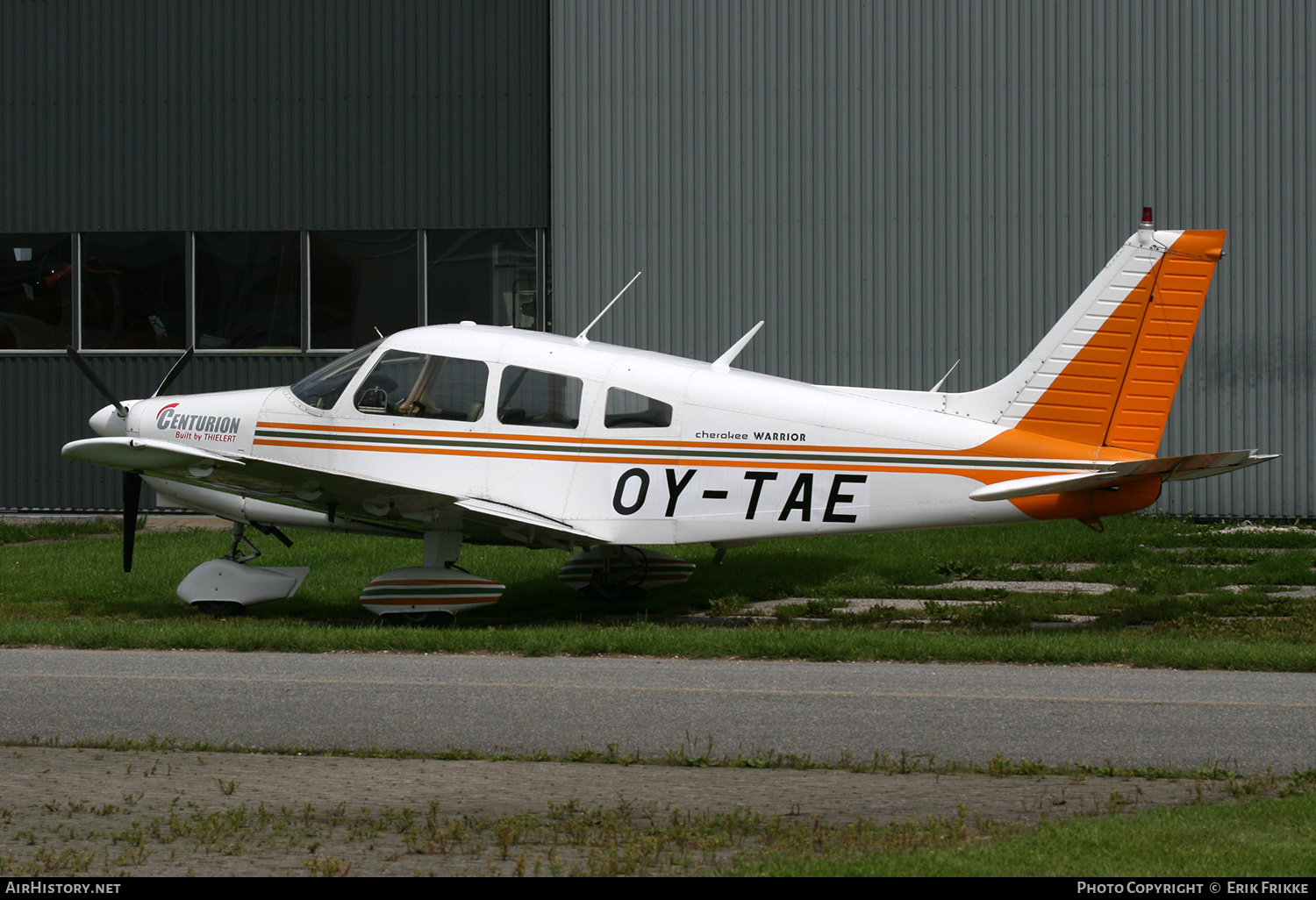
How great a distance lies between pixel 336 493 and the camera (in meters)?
10.7

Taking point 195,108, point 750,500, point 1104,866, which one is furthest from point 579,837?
point 195,108

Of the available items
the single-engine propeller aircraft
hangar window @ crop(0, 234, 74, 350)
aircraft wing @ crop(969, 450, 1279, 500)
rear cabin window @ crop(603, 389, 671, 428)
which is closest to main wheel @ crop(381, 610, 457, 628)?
the single-engine propeller aircraft

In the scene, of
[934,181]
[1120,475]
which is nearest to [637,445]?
[1120,475]

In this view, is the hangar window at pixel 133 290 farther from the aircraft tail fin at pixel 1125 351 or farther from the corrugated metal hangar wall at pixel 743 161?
the aircraft tail fin at pixel 1125 351

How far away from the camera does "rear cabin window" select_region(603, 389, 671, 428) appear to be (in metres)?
11.0

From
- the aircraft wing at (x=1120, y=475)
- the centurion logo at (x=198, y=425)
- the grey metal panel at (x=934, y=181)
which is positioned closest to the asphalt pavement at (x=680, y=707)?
the aircraft wing at (x=1120, y=475)

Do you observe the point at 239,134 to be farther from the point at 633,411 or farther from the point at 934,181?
the point at 633,411

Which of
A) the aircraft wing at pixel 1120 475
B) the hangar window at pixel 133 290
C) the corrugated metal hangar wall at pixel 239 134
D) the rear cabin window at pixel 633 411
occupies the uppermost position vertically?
the corrugated metal hangar wall at pixel 239 134

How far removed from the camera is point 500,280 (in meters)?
19.8

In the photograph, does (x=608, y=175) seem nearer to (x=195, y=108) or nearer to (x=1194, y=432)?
(x=195, y=108)

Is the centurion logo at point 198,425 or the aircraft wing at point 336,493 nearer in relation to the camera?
the aircraft wing at point 336,493

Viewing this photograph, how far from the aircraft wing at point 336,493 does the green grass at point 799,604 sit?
88 centimetres

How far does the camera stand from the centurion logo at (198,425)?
11727 mm

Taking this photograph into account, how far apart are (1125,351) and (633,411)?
A: 13.7 ft
